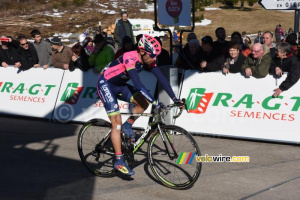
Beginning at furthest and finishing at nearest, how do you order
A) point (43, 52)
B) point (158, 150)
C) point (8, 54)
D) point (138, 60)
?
1. point (8, 54)
2. point (43, 52)
3. point (158, 150)
4. point (138, 60)

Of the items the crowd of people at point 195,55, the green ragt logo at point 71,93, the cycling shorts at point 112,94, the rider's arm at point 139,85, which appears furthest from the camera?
the green ragt logo at point 71,93

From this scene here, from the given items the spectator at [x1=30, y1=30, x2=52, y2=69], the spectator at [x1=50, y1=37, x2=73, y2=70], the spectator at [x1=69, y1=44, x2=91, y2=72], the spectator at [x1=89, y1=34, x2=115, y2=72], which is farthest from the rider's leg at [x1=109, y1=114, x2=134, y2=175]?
the spectator at [x1=30, y1=30, x2=52, y2=69]

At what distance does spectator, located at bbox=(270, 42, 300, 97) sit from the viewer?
348 inches

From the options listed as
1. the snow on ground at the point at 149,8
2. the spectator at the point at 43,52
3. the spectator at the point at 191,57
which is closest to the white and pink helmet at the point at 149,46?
the spectator at the point at 191,57

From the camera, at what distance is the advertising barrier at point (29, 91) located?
37.9 ft

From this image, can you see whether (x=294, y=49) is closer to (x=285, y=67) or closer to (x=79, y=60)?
(x=285, y=67)

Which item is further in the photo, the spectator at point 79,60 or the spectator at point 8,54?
the spectator at point 8,54

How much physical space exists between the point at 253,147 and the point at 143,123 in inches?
102

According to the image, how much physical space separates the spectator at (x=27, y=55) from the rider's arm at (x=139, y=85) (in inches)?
246

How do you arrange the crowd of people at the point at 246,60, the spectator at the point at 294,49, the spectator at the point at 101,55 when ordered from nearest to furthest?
the crowd of people at the point at 246,60
the spectator at the point at 294,49
the spectator at the point at 101,55

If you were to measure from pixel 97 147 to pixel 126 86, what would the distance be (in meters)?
1.07

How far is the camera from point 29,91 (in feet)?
38.8

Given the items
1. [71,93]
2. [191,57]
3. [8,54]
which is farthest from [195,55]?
[8,54]

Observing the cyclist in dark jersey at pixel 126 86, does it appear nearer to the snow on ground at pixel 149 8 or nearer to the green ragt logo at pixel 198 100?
the green ragt logo at pixel 198 100
